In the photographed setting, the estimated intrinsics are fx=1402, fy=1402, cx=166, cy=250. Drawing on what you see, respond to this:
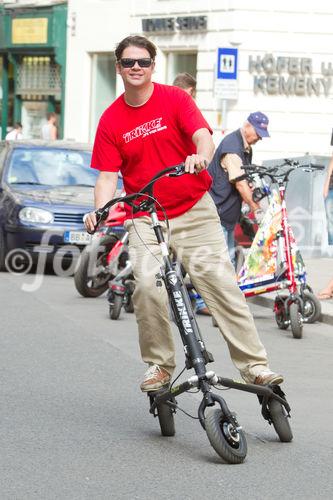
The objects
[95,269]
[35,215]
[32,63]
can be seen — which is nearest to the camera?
[95,269]

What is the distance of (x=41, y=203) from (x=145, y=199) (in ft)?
31.6

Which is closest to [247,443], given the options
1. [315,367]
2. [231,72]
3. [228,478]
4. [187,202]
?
[228,478]

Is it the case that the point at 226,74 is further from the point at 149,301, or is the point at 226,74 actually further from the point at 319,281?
the point at 149,301

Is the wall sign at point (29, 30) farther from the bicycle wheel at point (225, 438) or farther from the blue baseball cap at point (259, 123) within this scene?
the bicycle wheel at point (225, 438)

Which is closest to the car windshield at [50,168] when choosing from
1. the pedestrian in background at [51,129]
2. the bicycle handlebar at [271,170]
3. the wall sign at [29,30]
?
the bicycle handlebar at [271,170]

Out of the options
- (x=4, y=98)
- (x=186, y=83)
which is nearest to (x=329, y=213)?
(x=186, y=83)

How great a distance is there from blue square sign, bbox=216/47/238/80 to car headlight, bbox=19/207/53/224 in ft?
19.5

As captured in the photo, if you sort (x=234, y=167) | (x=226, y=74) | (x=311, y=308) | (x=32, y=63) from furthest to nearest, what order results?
(x=32, y=63)
(x=226, y=74)
(x=311, y=308)
(x=234, y=167)

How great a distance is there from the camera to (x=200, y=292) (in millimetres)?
6926

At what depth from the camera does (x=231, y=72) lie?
21438 mm

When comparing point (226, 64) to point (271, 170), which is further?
point (226, 64)

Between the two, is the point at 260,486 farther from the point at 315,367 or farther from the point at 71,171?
the point at 71,171

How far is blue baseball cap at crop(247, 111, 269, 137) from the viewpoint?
12.3 metres

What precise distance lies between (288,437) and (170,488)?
3.91 feet
